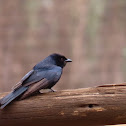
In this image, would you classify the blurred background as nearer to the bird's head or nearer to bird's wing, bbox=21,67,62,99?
the bird's head

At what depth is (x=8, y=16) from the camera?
8109mm

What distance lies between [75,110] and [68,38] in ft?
17.2

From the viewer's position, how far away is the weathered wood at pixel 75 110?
2906mm

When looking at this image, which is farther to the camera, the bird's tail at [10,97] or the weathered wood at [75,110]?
the bird's tail at [10,97]

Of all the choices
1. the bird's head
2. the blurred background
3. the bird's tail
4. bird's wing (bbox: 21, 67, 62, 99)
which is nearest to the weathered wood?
the bird's tail

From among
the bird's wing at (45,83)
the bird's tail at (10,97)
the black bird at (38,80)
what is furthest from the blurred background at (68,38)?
the bird's tail at (10,97)

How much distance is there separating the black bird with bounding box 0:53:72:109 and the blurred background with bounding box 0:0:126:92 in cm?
402

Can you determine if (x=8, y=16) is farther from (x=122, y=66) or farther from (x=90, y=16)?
(x=122, y=66)

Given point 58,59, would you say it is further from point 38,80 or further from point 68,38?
point 68,38

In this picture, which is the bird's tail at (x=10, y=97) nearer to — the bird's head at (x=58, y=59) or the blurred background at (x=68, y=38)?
the bird's head at (x=58, y=59)

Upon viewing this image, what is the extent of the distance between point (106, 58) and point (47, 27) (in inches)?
44.9

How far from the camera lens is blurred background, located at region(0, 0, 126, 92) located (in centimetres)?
802

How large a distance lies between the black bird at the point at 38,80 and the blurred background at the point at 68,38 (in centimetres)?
402

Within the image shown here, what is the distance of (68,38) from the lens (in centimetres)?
812
